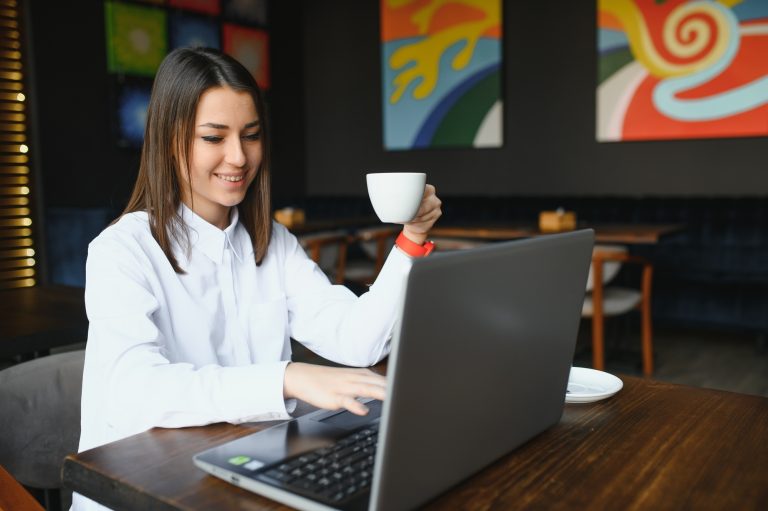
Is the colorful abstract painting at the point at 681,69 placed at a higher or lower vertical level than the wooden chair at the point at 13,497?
higher

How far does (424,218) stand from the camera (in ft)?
3.67

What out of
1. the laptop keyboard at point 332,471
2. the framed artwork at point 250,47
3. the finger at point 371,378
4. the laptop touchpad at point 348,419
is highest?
the framed artwork at point 250,47

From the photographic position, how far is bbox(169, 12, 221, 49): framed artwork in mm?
5511

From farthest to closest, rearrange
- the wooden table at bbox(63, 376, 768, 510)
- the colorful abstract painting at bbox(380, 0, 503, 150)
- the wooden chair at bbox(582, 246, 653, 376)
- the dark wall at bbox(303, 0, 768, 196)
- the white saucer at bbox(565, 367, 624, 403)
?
1. the colorful abstract painting at bbox(380, 0, 503, 150)
2. the dark wall at bbox(303, 0, 768, 196)
3. the wooden chair at bbox(582, 246, 653, 376)
4. the white saucer at bbox(565, 367, 624, 403)
5. the wooden table at bbox(63, 376, 768, 510)

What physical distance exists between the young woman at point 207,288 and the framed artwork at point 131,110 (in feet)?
13.7

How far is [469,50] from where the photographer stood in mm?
5746

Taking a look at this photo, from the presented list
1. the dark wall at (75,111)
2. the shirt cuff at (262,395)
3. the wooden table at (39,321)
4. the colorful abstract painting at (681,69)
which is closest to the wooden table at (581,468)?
the shirt cuff at (262,395)

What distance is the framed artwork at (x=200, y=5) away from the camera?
5.53 m

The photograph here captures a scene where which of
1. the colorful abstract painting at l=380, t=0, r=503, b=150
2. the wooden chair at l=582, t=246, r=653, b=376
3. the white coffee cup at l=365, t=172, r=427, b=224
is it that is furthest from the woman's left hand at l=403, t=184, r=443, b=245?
the colorful abstract painting at l=380, t=0, r=503, b=150

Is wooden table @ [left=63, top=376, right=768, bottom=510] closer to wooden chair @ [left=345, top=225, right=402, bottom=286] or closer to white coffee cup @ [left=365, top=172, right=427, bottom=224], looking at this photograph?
white coffee cup @ [left=365, top=172, right=427, bottom=224]

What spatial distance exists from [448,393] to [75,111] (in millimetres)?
4965

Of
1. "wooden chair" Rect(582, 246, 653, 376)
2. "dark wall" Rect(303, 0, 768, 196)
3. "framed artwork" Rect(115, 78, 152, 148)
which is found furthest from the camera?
"framed artwork" Rect(115, 78, 152, 148)

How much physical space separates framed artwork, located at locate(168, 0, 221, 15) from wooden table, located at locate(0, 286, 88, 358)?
392cm

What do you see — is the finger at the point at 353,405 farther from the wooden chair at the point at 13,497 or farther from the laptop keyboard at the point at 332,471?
the wooden chair at the point at 13,497
